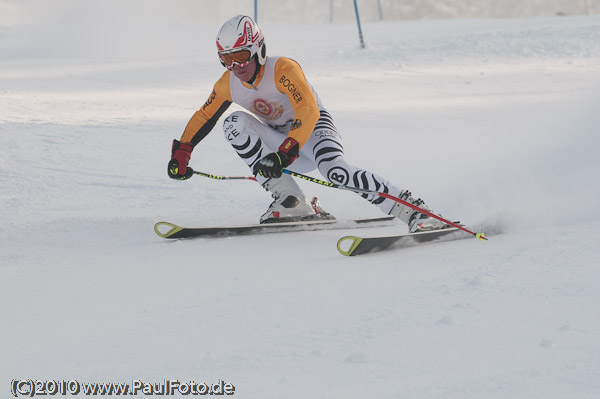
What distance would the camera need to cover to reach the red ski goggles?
150 inches

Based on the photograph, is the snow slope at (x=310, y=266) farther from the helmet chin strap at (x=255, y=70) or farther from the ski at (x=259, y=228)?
the helmet chin strap at (x=255, y=70)

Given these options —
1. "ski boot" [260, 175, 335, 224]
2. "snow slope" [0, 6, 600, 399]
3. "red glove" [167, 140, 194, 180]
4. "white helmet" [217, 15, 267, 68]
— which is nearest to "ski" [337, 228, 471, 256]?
"snow slope" [0, 6, 600, 399]

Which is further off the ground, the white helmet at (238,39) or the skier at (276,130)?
the white helmet at (238,39)

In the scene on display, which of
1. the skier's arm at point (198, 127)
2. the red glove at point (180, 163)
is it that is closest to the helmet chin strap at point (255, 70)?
the skier's arm at point (198, 127)

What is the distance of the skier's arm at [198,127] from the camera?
13.5 feet

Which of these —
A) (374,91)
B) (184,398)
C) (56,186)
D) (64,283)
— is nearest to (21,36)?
(374,91)

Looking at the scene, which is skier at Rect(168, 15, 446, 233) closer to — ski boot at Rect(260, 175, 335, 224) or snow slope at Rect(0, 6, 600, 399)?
ski boot at Rect(260, 175, 335, 224)

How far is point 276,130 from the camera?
169 inches

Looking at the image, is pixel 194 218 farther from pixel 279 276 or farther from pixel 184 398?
pixel 184 398

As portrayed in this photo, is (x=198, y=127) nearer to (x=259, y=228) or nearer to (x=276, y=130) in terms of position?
(x=276, y=130)

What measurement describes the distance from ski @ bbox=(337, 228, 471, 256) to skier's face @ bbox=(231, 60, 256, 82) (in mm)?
983

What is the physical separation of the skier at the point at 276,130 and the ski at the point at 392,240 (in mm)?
99

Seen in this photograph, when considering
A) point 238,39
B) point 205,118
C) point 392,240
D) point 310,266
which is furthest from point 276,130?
point 310,266

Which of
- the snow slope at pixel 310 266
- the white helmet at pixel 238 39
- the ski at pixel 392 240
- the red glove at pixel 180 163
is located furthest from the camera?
the red glove at pixel 180 163
